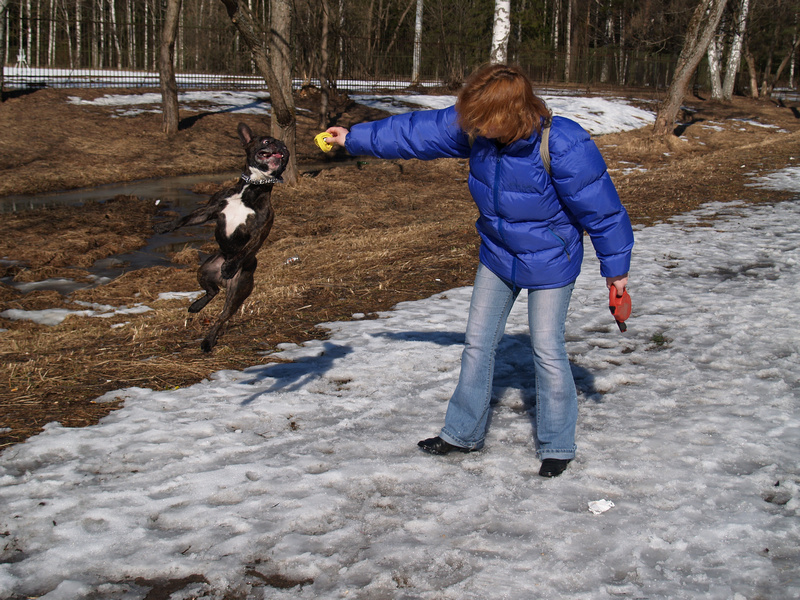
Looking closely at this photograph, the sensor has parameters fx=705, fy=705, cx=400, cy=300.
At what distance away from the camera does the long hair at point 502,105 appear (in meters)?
3.18

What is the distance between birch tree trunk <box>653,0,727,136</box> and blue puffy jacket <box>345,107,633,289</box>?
18.2 meters

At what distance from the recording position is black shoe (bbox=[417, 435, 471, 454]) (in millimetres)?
3998

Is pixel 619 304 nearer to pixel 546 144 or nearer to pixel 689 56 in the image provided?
pixel 546 144

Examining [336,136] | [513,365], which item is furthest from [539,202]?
[513,365]

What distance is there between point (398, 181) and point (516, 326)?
32.4 feet

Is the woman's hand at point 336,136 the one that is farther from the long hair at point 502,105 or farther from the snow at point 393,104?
the snow at point 393,104

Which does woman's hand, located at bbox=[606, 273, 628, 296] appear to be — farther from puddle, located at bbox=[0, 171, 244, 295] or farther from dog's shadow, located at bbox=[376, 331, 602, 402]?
puddle, located at bbox=[0, 171, 244, 295]

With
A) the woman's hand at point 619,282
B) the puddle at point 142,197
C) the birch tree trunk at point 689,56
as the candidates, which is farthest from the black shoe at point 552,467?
the birch tree trunk at point 689,56

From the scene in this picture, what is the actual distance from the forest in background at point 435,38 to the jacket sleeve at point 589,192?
23825 mm

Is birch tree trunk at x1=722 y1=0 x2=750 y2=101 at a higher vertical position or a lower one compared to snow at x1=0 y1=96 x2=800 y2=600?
higher

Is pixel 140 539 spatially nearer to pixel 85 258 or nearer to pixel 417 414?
pixel 417 414

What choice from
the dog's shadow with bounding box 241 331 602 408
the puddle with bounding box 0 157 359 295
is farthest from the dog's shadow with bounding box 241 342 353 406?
the puddle with bounding box 0 157 359 295

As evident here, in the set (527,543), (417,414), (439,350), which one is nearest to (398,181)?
(439,350)

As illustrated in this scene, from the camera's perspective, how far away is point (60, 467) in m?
3.82
